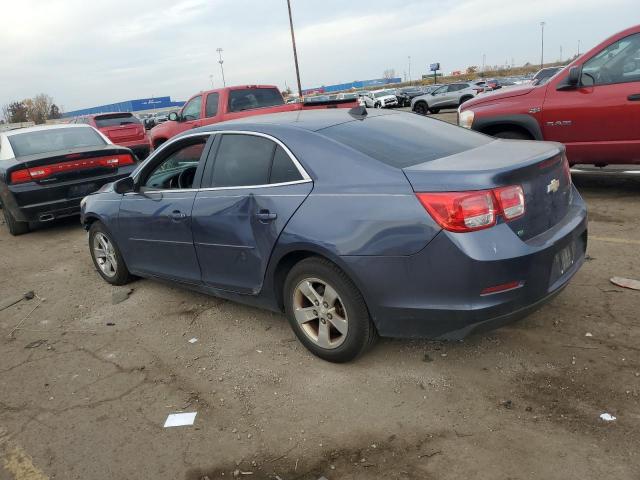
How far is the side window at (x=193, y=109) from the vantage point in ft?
38.7

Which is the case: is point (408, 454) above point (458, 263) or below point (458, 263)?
below

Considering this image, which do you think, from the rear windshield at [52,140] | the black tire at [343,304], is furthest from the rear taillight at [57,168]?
the black tire at [343,304]

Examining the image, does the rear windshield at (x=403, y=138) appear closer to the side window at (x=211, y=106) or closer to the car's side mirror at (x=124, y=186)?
the car's side mirror at (x=124, y=186)

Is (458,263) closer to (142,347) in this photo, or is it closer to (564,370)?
(564,370)

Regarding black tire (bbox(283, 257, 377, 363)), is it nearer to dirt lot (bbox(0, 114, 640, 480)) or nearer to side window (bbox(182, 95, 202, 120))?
dirt lot (bbox(0, 114, 640, 480))

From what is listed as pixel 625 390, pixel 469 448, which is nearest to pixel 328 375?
pixel 469 448

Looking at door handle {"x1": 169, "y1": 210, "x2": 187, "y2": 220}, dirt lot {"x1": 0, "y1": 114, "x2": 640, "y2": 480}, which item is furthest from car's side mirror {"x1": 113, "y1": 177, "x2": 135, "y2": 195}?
dirt lot {"x1": 0, "y1": 114, "x2": 640, "y2": 480}

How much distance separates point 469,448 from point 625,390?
3.30ft

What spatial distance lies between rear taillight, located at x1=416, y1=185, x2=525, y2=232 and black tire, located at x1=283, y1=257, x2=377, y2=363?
689 mm

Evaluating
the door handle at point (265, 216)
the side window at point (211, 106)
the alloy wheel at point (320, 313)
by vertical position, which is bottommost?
the alloy wheel at point (320, 313)

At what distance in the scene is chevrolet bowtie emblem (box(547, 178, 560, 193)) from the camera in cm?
318

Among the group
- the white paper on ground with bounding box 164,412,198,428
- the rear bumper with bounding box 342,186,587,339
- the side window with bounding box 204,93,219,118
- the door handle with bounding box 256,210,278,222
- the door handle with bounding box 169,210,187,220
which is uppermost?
the side window with bounding box 204,93,219,118

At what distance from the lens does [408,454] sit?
259cm

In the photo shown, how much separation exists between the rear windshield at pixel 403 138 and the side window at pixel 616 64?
3.27 meters
